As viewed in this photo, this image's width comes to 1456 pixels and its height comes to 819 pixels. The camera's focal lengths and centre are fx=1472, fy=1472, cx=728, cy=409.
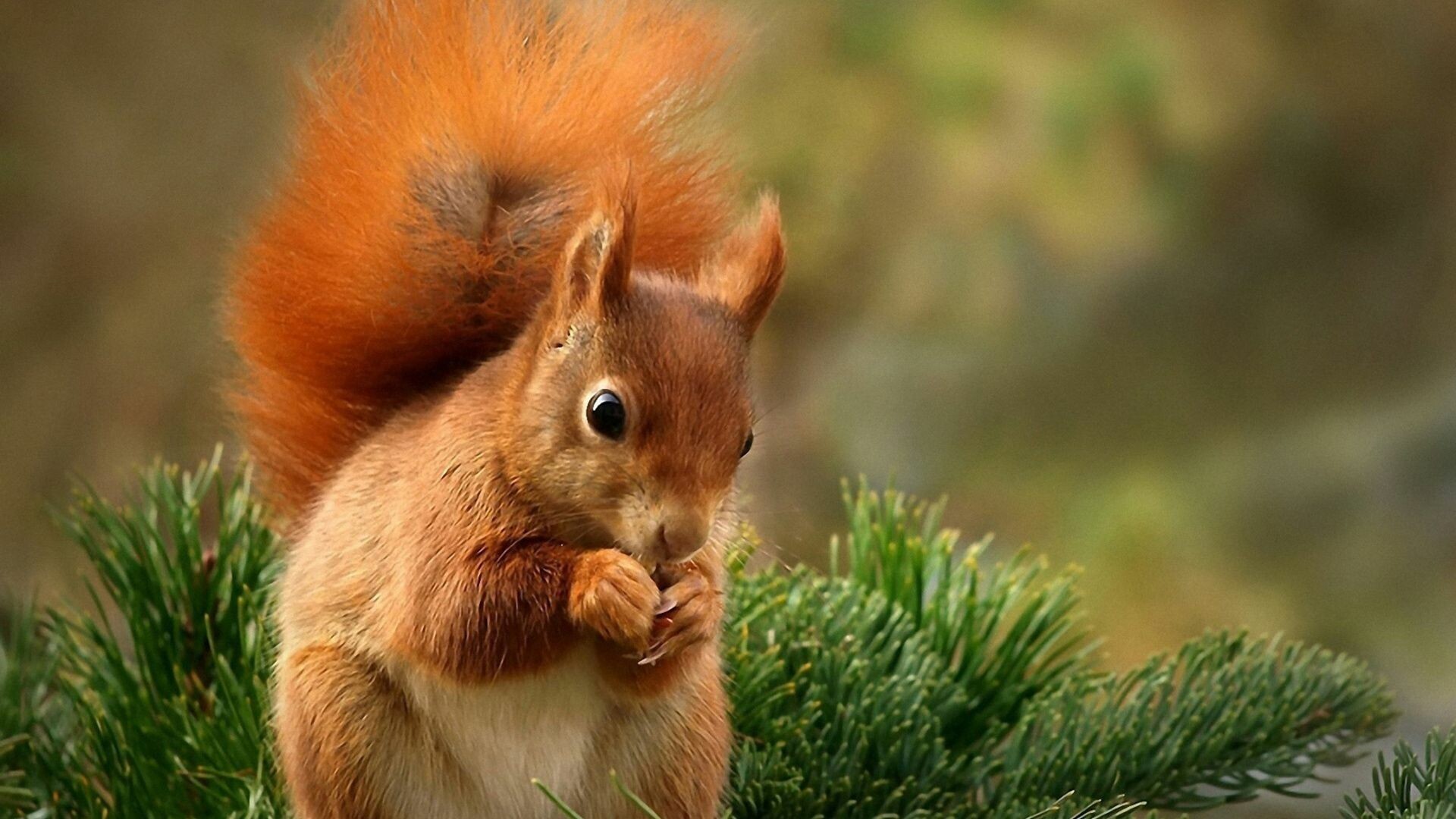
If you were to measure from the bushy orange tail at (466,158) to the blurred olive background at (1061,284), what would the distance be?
1396 millimetres

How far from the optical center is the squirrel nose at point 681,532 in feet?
2.31

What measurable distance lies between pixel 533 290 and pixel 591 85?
13cm

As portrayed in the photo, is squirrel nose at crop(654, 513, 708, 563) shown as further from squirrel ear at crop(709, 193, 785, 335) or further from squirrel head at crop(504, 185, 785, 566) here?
squirrel ear at crop(709, 193, 785, 335)

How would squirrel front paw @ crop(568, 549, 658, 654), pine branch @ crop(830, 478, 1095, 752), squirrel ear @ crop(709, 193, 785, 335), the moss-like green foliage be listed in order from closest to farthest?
squirrel front paw @ crop(568, 549, 658, 654) < squirrel ear @ crop(709, 193, 785, 335) < the moss-like green foliage < pine branch @ crop(830, 478, 1095, 752)

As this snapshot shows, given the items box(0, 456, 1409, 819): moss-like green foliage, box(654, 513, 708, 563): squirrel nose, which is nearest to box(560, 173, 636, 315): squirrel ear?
box(654, 513, 708, 563): squirrel nose

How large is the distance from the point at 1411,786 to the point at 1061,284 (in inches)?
66.8

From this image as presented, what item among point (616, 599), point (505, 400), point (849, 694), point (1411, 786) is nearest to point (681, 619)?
point (616, 599)

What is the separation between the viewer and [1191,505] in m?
2.37

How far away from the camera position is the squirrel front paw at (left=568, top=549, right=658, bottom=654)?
702mm

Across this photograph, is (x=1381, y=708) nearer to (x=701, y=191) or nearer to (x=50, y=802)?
(x=701, y=191)

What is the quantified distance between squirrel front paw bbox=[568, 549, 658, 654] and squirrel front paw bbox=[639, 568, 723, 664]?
0.01 meters

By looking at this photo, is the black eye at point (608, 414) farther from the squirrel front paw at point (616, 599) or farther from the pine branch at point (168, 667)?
the pine branch at point (168, 667)

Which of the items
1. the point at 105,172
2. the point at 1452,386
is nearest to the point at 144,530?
the point at 105,172

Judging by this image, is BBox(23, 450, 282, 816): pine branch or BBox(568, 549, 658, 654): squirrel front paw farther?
BBox(23, 450, 282, 816): pine branch
